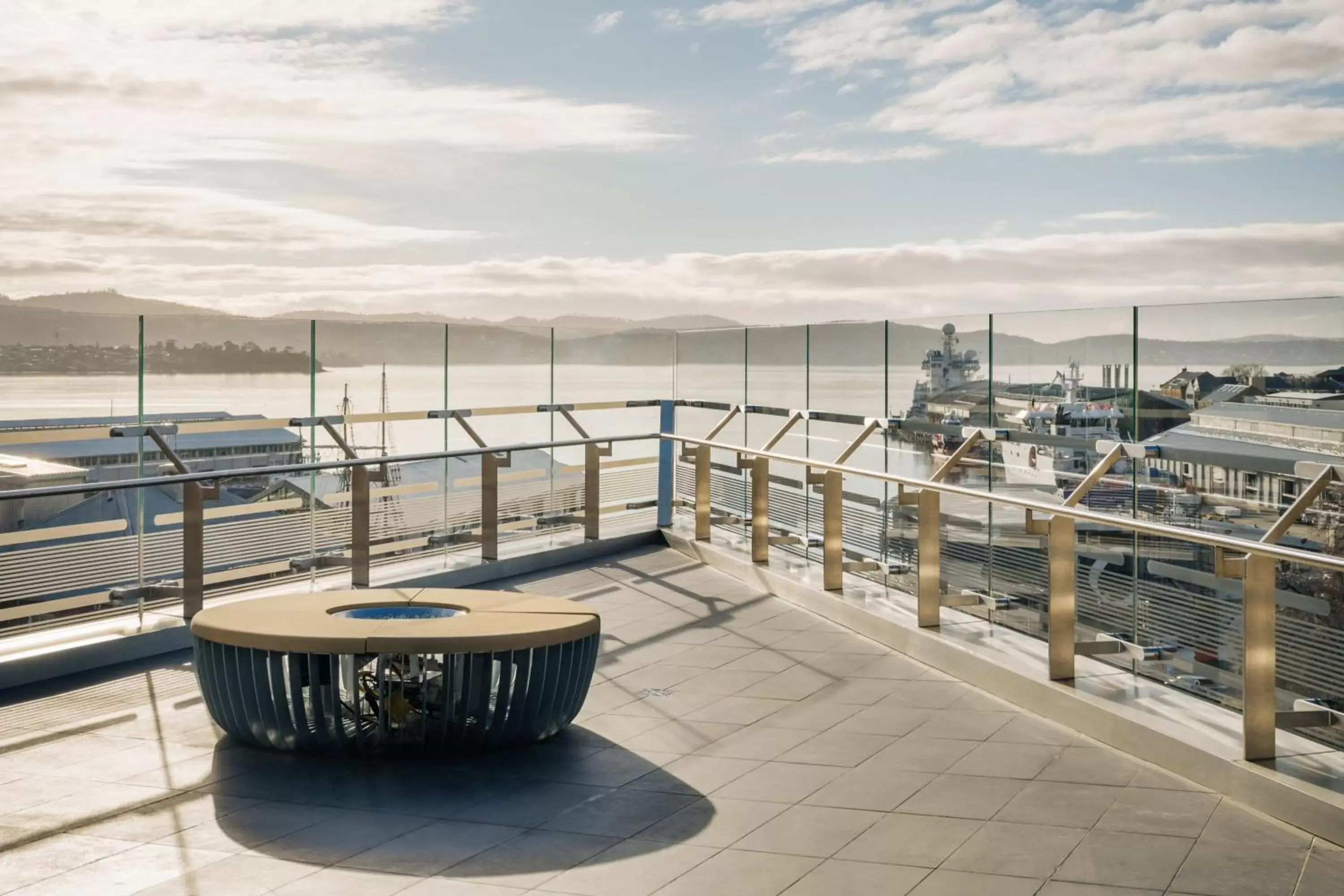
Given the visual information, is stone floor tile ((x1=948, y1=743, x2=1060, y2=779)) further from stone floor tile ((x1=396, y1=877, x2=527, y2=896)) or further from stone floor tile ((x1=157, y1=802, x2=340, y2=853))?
stone floor tile ((x1=157, y1=802, x2=340, y2=853))

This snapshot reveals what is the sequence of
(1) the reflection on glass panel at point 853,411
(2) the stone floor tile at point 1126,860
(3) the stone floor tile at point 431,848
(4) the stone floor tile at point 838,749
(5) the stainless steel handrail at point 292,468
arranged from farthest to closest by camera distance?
1. (1) the reflection on glass panel at point 853,411
2. (5) the stainless steel handrail at point 292,468
3. (4) the stone floor tile at point 838,749
4. (3) the stone floor tile at point 431,848
5. (2) the stone floor tile at point 1126,860

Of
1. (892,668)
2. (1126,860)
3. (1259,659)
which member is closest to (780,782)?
(1126,860)

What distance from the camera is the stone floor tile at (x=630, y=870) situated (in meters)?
3.54

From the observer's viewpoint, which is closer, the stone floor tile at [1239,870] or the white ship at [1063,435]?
the stone floor tile at [1239,870]

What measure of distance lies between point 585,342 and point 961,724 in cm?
651

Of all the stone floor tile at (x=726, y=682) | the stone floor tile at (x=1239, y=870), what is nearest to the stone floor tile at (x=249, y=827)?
the stone floor tile at (x=726, y=682)

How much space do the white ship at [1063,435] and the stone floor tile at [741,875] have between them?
3.09 m

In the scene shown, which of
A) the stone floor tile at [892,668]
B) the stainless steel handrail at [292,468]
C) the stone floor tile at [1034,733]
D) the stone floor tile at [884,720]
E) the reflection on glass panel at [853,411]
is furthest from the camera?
the reflection on glass panel at [853,411]

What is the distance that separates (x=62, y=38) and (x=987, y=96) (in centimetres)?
1936

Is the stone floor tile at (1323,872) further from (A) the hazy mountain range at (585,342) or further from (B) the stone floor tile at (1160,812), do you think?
(A) the hazy mountain range at (585,342)

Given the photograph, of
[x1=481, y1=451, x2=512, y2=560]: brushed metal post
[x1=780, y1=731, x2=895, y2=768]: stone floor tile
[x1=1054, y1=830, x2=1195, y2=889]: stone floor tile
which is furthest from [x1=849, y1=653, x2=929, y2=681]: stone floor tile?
[x1=481, y1=451, x2=512, y2=560]: brushed metal post

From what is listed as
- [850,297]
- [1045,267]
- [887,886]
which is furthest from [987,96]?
[887,886]

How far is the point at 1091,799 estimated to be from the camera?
429cm

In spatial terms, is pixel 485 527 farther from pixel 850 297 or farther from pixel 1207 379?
pixel 850 297
